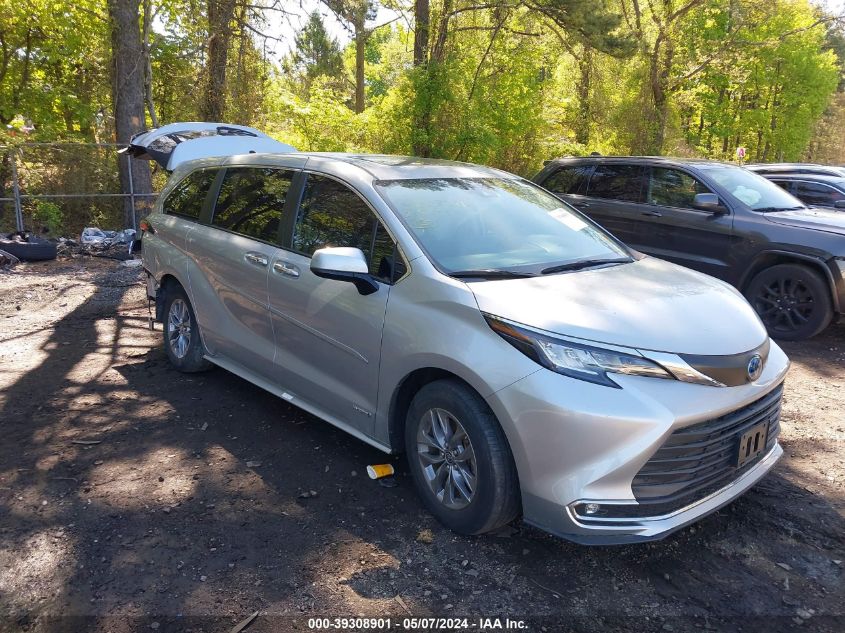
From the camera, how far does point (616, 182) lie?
332 inches

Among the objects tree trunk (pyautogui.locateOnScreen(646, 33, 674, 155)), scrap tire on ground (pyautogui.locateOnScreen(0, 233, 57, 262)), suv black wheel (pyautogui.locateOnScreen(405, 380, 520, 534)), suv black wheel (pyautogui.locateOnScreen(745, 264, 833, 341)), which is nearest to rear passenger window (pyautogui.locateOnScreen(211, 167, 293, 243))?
suv black wheel (pyautogui.locateOnScreen(405, 380, 520, 534))

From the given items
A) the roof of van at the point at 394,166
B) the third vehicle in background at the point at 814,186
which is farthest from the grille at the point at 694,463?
the third vehicle in background at the point at 814,186

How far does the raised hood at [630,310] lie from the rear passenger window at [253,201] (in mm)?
1779

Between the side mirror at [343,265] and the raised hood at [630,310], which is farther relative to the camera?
the side mirror at [343,265]

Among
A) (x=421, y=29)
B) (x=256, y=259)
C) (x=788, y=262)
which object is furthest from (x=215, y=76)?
(x=788, y=262)

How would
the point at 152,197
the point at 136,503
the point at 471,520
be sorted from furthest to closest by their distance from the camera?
1. the point at 152,197
2. the point at 136,503
3. the point at 471,520

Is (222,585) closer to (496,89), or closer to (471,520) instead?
(471,520)

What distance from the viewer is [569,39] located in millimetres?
14367

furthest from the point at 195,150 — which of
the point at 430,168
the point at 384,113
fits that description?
the point at 384,113

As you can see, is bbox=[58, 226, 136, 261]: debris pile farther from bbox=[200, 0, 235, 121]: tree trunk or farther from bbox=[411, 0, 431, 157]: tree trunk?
bbox=[411, 0, 431, 157]: tree trunk

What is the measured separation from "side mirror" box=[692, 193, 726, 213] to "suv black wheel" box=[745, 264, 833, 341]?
2.75ft

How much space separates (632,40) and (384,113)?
206 inches

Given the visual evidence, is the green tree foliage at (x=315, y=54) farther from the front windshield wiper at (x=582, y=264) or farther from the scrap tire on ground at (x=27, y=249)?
the front windshield wiper at (x=582, y=264)

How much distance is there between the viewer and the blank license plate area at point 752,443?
10.1 feet
